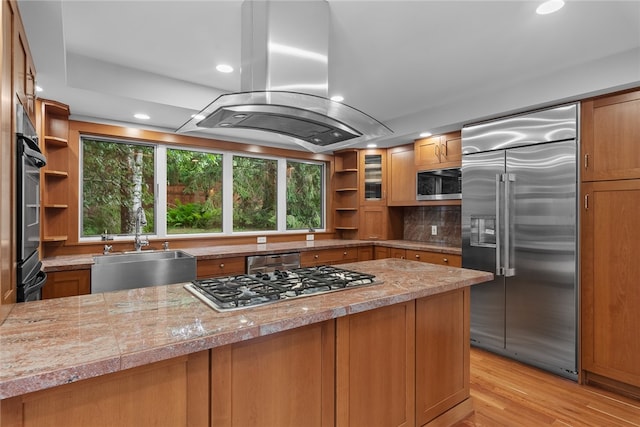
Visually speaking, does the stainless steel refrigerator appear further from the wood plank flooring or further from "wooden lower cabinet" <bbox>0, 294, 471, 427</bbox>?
"wooden lower cabinet" <bbox>0, 294, 471, 427</bbox>

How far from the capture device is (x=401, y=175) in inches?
181

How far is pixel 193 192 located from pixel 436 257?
292 cm

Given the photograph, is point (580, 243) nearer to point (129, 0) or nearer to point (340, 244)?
point (340, 244)

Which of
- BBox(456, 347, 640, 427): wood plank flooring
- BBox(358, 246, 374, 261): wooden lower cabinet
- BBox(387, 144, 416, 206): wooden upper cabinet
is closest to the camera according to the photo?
BBox(456, 347, 640, 427): wood plank flooring

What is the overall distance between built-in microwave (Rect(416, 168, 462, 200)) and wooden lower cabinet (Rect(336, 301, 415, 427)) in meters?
2.32

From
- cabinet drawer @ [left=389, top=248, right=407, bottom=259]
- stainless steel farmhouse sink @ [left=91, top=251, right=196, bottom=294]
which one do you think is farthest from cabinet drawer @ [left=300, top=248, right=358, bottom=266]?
stainless steel farmhouse sink @ [left=91, top=251, right=196, bottom=294]

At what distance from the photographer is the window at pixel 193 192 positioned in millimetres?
3877

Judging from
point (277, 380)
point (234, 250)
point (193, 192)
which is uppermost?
point (193, 192)

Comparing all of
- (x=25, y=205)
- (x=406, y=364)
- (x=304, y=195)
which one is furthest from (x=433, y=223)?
(x=25, y=205)

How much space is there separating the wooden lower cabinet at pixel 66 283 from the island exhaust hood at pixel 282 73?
66.1 inches

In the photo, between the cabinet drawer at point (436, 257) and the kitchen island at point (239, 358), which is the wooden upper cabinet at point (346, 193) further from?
the kitchen island at point (239, 358)

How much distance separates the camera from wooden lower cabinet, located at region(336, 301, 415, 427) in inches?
64.9

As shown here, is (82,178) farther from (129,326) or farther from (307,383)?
(307,383)

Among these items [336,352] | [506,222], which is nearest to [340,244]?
[506,222]
